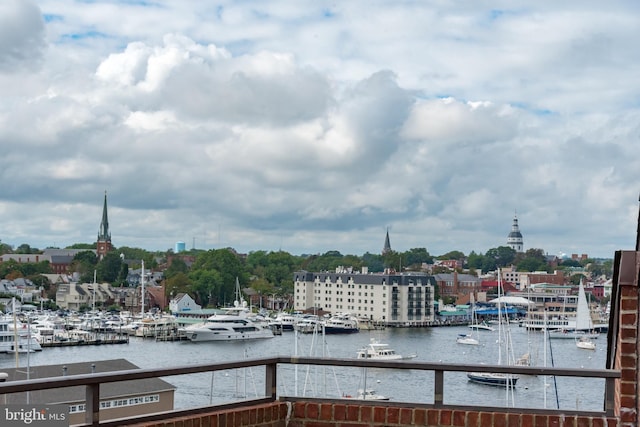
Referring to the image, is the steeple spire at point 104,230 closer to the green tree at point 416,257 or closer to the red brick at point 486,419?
the green tree at point 416,257

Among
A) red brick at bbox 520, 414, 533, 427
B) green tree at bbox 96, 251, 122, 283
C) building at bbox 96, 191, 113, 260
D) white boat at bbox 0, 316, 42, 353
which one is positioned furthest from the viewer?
building at bbox 96, 191, 113, 260

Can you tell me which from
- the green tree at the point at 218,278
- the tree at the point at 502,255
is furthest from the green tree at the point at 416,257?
the green tree at the point at 218,278

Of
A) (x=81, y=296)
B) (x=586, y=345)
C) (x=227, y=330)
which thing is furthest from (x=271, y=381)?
(x=81, y=296)

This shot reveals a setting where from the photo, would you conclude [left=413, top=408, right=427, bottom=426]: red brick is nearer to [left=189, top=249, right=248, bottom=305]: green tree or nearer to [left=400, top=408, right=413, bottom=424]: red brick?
[left=400, top=408, right=413, bottom=424]: red brick

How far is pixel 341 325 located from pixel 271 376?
8480cm

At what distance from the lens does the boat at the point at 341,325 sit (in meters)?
86.8

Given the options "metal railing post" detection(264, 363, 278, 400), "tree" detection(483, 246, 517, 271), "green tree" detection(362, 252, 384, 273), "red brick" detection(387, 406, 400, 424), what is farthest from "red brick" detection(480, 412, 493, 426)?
"tree" detection(483, 246, 517, 271)

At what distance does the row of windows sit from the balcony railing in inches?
2.3

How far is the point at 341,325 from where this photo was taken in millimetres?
89438

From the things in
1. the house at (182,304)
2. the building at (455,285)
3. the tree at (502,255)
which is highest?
the tree at (502,255)

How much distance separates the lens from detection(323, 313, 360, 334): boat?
86.8 m

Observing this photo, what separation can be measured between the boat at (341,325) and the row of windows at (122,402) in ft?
262

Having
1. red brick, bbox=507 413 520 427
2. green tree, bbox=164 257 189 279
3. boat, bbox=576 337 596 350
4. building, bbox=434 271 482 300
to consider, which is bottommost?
boat, bbox=576 337 596 350

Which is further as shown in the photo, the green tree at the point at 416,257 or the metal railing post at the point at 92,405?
the green tree at the point at 416,257
